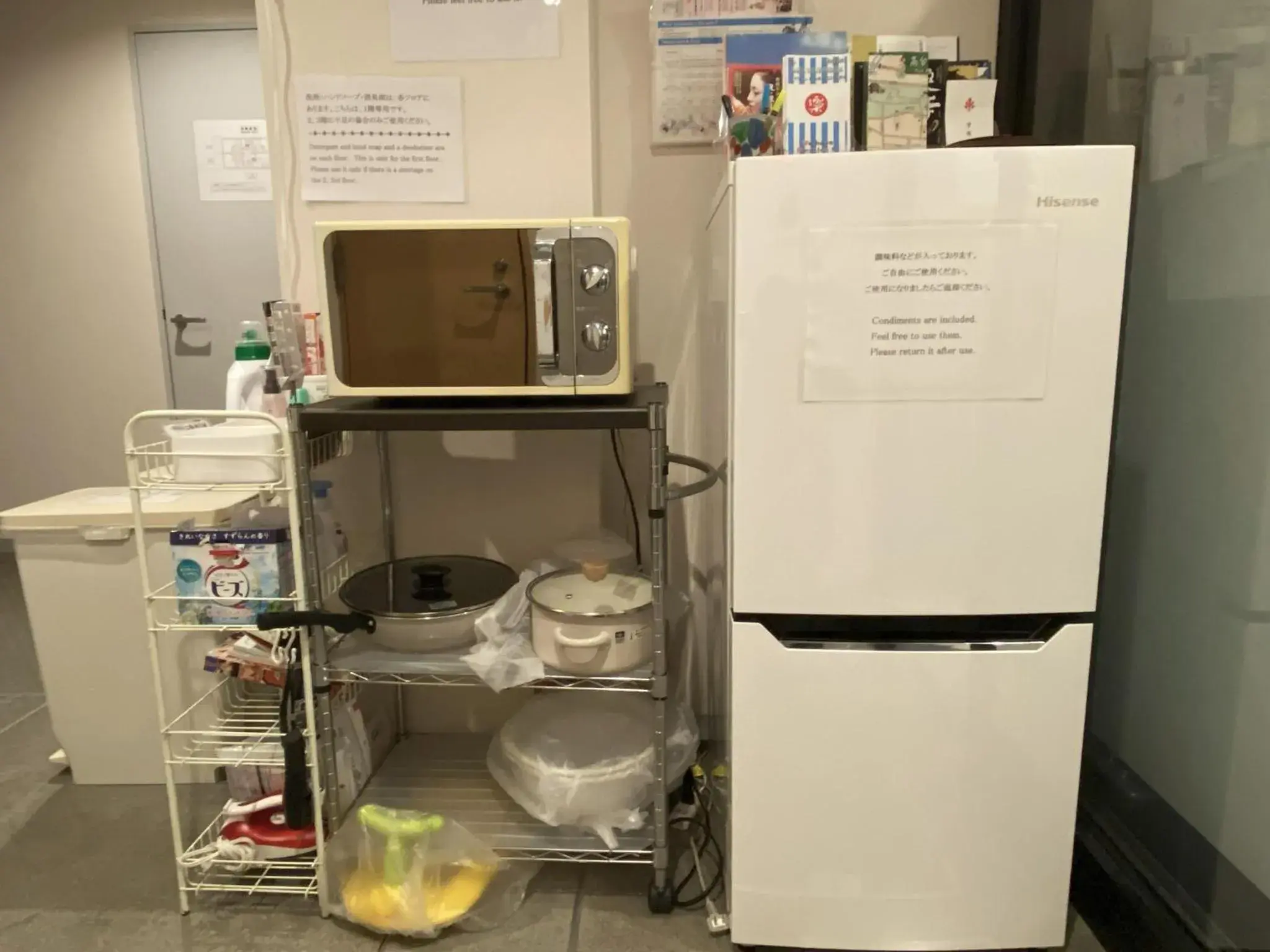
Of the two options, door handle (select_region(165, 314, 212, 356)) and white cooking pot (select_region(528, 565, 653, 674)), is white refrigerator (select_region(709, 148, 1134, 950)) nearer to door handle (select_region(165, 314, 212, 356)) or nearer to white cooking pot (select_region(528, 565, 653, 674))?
white cooking pot (select_region(528, 565, 653, 674))

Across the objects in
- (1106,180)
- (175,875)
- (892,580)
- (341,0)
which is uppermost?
(341,0)

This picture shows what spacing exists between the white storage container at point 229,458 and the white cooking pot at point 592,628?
495 millimetres

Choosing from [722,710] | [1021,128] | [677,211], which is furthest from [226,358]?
[1021,128]

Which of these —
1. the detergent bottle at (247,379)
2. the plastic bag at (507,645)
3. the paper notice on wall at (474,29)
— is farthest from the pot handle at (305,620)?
the paper notice on wall at (474,29)

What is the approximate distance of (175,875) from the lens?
5.09ft

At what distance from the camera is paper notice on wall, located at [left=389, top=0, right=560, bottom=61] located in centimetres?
160

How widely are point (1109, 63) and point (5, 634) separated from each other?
3238 millimetres

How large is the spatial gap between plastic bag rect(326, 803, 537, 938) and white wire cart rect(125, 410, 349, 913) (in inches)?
2.5

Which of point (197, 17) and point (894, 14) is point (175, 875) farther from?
point (197, 17)

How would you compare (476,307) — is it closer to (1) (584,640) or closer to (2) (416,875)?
(1) (584,640)

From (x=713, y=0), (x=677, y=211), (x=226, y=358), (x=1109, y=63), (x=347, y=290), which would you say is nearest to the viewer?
(x=347, y=290)

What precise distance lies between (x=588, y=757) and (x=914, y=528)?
0.73 metres

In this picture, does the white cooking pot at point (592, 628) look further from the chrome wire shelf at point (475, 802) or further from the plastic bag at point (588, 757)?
the chrome wire shelf at point (475, 802)

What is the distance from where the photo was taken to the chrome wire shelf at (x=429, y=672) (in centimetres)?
138
